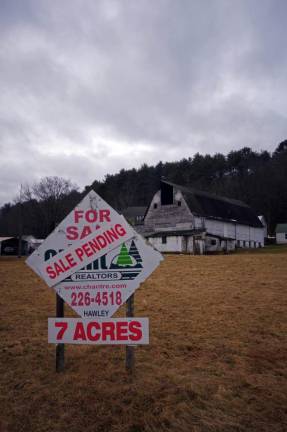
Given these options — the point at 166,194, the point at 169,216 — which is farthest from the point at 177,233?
the point at 166,194

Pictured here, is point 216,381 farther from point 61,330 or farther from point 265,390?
point 61,330

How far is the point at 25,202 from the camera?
75.6 m

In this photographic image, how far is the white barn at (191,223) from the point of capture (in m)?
40.7

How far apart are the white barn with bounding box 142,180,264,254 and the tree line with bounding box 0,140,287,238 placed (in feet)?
79.6

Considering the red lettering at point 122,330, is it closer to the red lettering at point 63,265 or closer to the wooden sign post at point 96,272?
the wooden sign post at point 96,272

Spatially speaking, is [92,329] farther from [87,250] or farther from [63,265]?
[87,250]

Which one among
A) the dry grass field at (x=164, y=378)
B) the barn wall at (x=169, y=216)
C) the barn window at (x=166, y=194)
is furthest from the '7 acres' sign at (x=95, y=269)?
the barn window at (x=166, y=194)

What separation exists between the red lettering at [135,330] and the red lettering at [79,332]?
72 centimetres

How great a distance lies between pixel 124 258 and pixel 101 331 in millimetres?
1153

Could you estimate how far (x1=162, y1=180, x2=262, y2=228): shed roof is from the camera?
45.2 m

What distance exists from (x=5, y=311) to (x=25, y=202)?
70.2 meters

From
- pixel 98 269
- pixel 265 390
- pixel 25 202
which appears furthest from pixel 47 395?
pixel 25 202

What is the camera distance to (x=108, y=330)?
5.07 meters

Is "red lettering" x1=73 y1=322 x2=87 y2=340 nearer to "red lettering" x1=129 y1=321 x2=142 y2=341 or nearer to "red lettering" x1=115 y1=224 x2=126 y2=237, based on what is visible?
"red lettering" x1=129 y1=321 x2=142 y2=341
